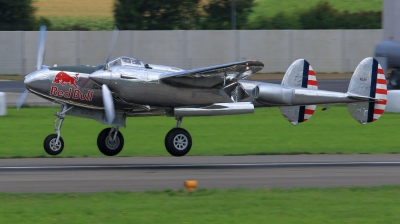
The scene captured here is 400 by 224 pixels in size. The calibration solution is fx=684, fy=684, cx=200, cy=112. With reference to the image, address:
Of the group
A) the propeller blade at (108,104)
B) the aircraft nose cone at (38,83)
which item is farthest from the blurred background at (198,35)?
the propeller blade at (108,104)

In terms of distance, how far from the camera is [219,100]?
16719 millimetres

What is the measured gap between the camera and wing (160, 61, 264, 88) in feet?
50.7

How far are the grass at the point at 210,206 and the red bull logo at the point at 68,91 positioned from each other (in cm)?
520

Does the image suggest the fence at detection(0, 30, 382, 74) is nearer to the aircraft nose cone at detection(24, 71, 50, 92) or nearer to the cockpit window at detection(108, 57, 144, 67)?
the aircraft nose cone at detection(24, 71, 50, 92)

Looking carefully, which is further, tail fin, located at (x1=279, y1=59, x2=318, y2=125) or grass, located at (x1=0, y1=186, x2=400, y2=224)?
tail fin, located at (x1=279, y1=59, x2=318, y2=125)

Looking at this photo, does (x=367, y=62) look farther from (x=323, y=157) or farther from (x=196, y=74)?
(x=196, y=74)

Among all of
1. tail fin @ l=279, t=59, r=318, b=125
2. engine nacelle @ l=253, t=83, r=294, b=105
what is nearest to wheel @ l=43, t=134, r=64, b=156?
engine nacelle @ l=253, t=83, r=294, b=105

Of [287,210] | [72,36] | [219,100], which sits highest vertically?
[72,36]

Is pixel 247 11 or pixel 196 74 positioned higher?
pixel 247 11

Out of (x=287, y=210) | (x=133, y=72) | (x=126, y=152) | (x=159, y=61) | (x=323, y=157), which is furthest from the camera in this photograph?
(x=159, y=61)

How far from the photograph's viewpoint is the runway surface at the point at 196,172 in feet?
41.5

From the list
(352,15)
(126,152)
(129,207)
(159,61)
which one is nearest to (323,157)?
(126,152)

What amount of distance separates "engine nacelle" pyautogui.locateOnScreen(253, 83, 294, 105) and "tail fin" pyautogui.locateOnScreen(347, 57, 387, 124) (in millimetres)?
1680

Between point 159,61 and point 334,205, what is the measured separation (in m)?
37.3
